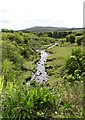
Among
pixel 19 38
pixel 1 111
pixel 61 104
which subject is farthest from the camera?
pixel 19 38

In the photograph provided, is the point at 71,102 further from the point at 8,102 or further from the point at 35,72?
the point at 35,72

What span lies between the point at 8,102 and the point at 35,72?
94.5 feet

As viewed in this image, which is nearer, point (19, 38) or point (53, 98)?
point (53, 98)

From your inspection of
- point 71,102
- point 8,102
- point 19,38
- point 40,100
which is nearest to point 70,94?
point 71,102

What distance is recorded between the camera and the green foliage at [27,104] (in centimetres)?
355

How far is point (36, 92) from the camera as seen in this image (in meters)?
3.73

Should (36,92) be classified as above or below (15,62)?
above

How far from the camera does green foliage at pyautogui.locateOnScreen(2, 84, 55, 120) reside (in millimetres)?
3551

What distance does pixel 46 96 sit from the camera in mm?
3703

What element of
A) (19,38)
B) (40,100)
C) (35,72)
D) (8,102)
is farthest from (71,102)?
(19,38)

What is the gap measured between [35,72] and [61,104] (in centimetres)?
2865

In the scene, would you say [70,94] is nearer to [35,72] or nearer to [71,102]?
[71,102]

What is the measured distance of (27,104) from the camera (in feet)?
11.7

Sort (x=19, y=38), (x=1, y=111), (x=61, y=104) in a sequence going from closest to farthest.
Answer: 1. (x=1, y=111)
2. (x=61, y=104)
3. (x=19, y=38)
